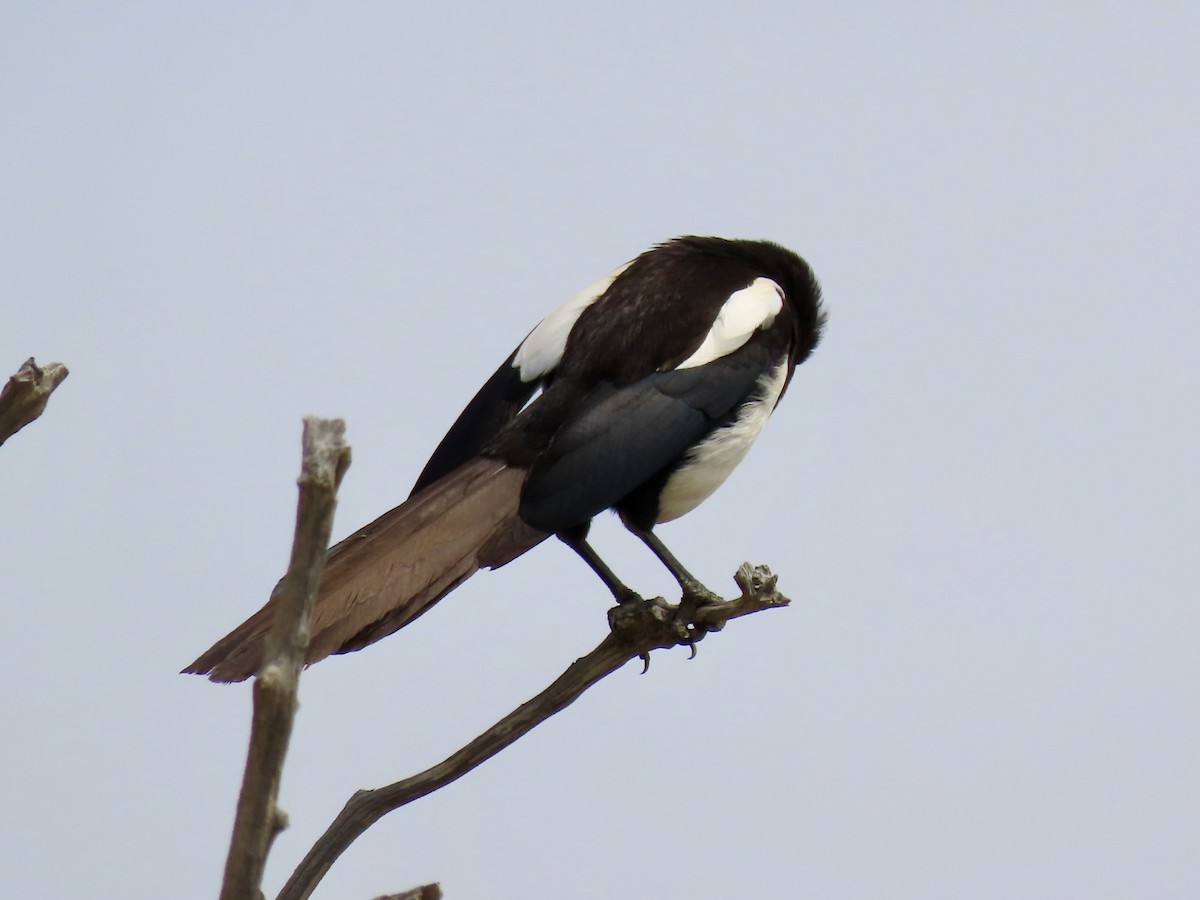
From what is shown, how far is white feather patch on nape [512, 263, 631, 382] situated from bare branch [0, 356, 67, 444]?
2.03 meters

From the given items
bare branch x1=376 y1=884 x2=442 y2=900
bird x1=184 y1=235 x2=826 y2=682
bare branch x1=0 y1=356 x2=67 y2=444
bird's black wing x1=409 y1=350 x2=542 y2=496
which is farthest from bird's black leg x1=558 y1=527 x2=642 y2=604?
bare branch x1=0 y1=356 x2=67 y2=444

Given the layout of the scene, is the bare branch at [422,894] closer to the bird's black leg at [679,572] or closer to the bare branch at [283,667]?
the bare branch at [283,667]

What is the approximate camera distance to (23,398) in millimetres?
2480

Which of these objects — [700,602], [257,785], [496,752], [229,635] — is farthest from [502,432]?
[257,785]

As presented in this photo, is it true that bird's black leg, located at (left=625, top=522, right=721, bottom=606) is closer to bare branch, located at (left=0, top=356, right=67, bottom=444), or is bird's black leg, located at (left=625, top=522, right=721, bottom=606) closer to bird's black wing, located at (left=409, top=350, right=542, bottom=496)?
bird's black wing, located at (left=409, top=350, right=542, bottom=496)

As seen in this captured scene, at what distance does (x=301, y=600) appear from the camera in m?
2.02

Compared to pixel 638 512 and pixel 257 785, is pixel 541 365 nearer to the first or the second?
Answer: pixel 638 512

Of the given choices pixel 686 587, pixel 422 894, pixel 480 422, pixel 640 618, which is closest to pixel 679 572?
pixel 686 587

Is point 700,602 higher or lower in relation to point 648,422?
lower

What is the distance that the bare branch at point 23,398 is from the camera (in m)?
2.47

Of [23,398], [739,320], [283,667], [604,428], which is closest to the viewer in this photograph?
[283,667]

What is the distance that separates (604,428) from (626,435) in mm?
62

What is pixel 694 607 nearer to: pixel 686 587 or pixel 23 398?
pixel 686 587

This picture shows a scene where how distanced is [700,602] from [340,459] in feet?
7.33
